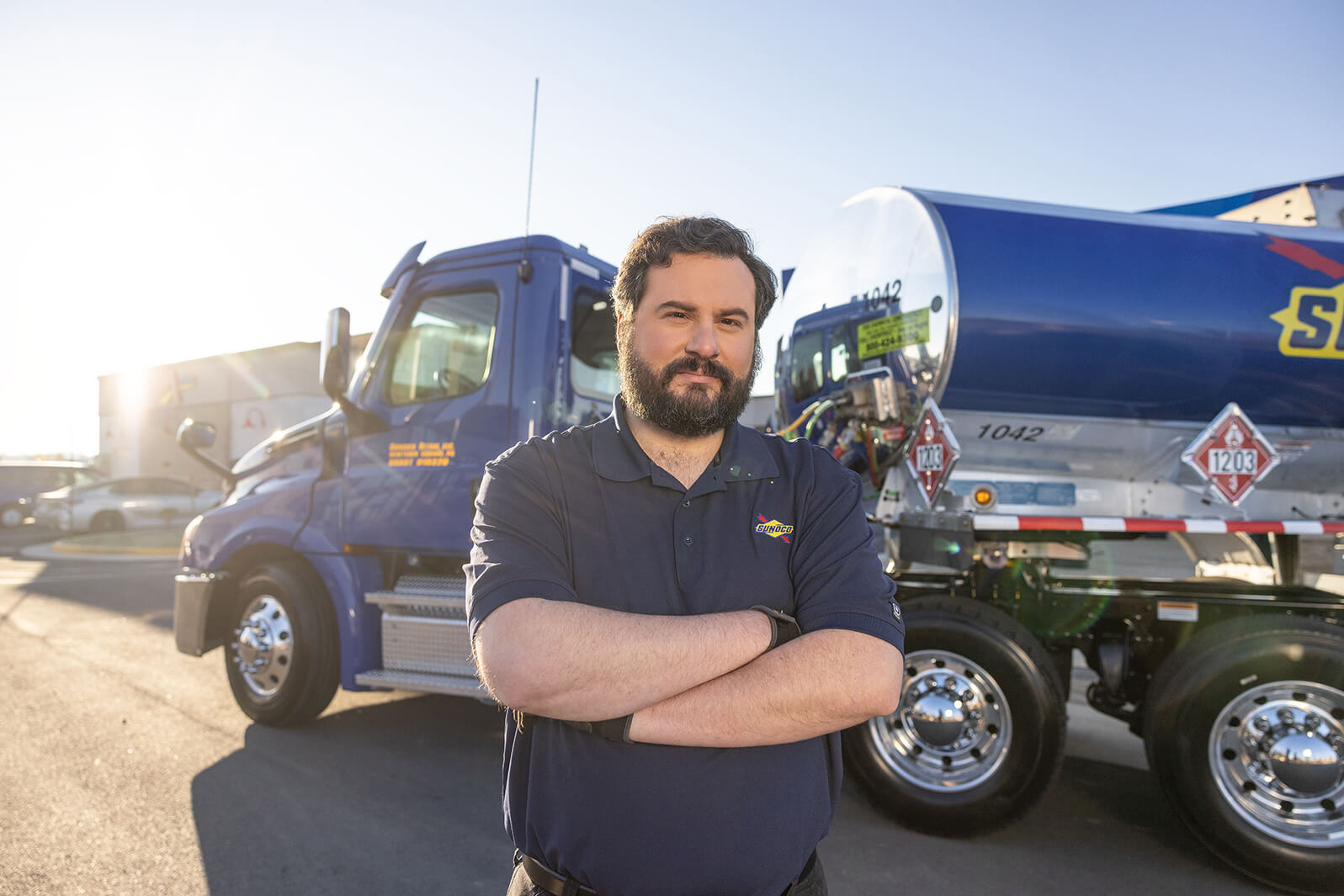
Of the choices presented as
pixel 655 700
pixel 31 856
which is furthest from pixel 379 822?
pixel 655 700

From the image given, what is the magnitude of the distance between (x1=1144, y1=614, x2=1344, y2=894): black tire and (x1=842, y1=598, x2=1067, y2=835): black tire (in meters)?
0.49

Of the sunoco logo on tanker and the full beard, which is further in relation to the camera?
the sunoco logo on tanker

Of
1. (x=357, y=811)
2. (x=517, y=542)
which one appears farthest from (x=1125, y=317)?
(x=357, y=811)

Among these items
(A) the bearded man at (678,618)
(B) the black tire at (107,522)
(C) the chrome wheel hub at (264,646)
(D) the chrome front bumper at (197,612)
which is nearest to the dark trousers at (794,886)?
(A) the bearded man at (678,618)

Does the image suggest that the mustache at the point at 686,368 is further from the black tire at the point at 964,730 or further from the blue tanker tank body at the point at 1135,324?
the black tire at the point at 964,730

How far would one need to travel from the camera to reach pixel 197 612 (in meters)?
4.98

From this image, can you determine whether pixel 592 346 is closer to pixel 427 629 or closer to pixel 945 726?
pixel 427 629

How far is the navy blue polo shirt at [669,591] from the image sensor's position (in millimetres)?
1435

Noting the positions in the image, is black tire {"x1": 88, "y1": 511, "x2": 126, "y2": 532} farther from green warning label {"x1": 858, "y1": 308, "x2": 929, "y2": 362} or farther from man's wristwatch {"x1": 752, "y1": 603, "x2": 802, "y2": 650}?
man's wristwatch {"x1": 752, "y1": 603, "x2": 802, "y2": 650}

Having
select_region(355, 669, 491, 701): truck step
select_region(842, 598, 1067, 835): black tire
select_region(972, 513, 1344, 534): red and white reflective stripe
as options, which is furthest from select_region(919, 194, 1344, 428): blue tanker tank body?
select_region(355, 669, 491, 701): truck step

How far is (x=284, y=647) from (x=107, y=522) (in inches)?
753

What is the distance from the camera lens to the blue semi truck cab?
4426 millimetres

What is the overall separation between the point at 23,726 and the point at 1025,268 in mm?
6268

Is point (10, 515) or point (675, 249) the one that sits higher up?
point (675, 249)
